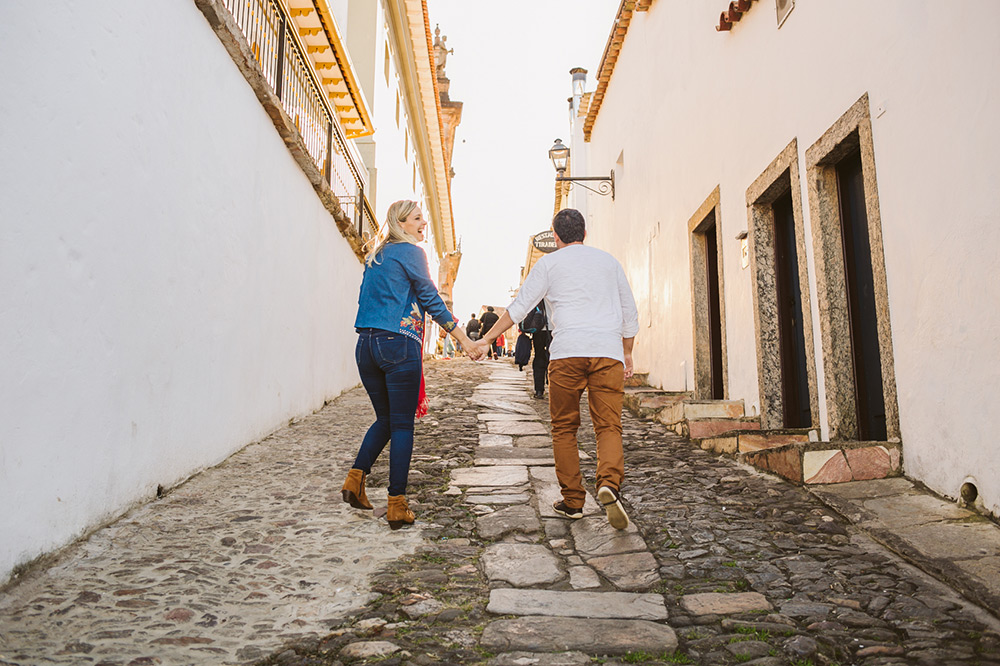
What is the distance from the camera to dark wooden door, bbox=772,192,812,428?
237 inches

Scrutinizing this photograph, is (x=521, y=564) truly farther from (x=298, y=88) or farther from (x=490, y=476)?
(x=298, y=88)

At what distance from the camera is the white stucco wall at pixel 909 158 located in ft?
10.7

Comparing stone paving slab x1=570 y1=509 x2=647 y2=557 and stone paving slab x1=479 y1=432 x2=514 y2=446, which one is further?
stone paving slab x1=479 y1=432 x2=514 y2=446

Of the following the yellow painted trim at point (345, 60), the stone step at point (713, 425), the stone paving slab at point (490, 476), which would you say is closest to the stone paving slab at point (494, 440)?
the stone paving slab at point (490, 476)

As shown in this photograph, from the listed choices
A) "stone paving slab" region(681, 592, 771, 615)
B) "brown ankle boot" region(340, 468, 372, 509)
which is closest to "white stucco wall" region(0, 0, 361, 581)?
"brown ankle boot" region(340, 468, 372, 509)

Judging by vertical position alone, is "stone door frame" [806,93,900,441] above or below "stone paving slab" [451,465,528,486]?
above

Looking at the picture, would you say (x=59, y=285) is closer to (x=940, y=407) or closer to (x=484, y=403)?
(x=940, y=407)

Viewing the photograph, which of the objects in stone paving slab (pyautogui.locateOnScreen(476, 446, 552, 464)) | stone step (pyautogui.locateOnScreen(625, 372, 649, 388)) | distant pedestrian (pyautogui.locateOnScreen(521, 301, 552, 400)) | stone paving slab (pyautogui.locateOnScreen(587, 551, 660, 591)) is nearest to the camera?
stone paving slab (pyautogui.locateOnScreen(587, 551, 660, 591))

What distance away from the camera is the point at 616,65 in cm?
1374

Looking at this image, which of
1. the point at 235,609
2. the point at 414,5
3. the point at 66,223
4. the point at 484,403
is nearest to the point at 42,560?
the point at 235,609

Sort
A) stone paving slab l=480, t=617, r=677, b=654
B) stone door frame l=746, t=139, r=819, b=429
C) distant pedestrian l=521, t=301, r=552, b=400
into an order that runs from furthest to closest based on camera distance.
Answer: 1. distant pedestrian l=521, t=301, r=552, b=400
2. stone door frame l=746, t=139, r=819, b=429
3. stone paving slab l=480, t=617, r=677, b=654

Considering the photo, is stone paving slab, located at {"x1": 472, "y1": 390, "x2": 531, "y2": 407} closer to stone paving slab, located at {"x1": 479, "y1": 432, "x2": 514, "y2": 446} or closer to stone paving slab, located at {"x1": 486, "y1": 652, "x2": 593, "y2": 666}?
stone paving slab, located at {"x1": 479, "y1": 432, "x2": 514, "y2": 446}

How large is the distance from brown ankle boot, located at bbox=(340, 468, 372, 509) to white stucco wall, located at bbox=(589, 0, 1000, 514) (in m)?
2.97

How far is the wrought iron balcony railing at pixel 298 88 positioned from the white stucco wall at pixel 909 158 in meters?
4.23
